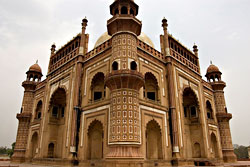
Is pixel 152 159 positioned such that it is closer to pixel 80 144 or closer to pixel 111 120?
pixel 111 120

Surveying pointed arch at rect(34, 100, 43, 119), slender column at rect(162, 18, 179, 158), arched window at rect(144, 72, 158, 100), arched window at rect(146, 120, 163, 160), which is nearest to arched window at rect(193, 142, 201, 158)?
slender column at rect(162, 18, 179, 158)

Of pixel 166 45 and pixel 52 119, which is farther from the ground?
pixel 166 45

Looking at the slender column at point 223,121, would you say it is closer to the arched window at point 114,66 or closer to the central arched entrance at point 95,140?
the central arched entrance at point 95,140

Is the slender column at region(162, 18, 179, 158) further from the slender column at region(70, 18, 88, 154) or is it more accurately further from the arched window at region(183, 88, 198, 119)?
the slender column at region(70, 18, 88, 154)

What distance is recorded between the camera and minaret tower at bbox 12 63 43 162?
72.8 ft

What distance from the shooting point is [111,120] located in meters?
12.0

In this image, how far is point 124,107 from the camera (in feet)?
38.6

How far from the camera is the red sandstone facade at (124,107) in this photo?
478 inches

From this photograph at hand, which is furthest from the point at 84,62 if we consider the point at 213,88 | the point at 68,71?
the point at 213,88

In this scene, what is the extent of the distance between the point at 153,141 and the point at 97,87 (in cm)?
605

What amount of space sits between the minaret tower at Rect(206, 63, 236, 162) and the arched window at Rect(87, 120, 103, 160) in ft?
50.2

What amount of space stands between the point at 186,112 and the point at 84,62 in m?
11.2

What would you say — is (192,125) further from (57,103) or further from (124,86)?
(57,103)

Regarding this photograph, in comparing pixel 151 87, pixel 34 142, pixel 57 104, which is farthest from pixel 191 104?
pixel 34 142
